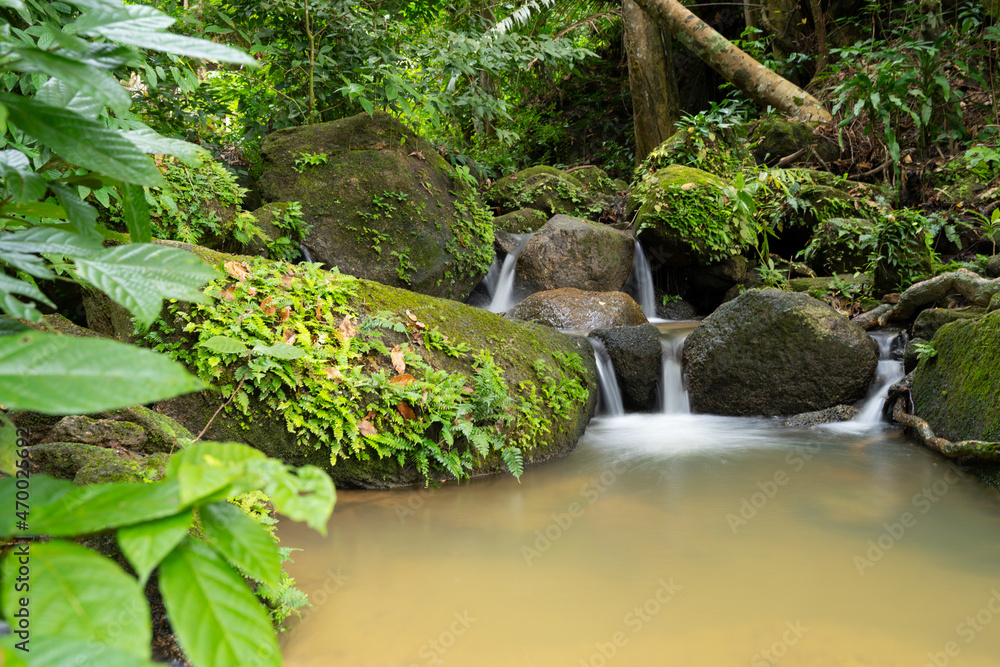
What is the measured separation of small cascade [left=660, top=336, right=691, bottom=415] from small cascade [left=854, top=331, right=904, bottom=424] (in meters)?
1.65

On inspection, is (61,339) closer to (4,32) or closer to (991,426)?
(4,32)

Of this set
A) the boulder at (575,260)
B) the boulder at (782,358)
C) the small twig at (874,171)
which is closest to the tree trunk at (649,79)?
the small twig at (874,171)

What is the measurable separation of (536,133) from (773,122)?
21.6ft

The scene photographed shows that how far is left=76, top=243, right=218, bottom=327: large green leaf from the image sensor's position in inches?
27.5

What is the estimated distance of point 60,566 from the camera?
53cm

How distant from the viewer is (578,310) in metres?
8.45

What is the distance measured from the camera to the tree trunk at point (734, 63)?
11258mm

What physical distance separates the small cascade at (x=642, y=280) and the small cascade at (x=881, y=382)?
3838mm

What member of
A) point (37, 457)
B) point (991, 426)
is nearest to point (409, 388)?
point (37, 457)

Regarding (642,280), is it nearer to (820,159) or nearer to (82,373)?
(820,159)

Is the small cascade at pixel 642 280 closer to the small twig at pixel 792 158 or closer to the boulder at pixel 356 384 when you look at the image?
the small twig at pixel 792 158

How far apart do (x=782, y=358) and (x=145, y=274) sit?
643 cm

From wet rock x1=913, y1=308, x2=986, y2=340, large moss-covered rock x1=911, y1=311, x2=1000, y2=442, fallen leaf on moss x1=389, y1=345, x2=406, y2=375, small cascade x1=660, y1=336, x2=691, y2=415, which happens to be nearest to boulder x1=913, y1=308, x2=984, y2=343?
wet rock x1=913, y1=308, x2=986, y2=340

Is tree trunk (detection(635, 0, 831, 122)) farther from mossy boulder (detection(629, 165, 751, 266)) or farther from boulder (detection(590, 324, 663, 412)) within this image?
boulder (detection(590, 324, 663, 412))
